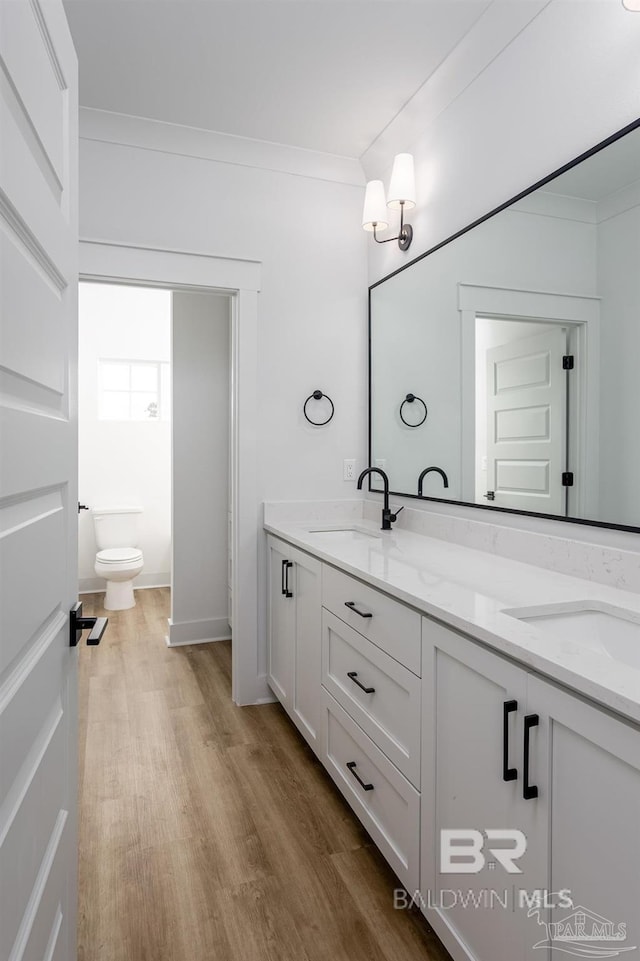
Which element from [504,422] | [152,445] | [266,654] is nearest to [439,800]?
[504,422]

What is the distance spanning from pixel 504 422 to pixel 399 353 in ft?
2.86

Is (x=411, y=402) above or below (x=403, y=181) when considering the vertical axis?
below

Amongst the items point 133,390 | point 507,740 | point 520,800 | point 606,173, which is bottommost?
point 520,800

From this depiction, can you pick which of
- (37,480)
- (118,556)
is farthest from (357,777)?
(118,556)

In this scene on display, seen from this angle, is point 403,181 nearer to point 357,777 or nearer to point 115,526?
point 357,777

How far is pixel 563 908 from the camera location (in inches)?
36.7

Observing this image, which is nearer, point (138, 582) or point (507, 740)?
point (507, 740)

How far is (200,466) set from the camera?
3670mm

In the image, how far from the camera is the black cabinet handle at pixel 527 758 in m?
0.98

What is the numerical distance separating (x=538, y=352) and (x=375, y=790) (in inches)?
53.5

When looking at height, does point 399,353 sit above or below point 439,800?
above

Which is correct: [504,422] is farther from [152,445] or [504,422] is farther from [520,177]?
[152,445]

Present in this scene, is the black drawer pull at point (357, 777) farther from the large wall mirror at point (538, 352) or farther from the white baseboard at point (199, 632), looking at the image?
the white baseboard at point (199, 632)

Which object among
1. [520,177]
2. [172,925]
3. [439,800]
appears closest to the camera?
[439,800]
